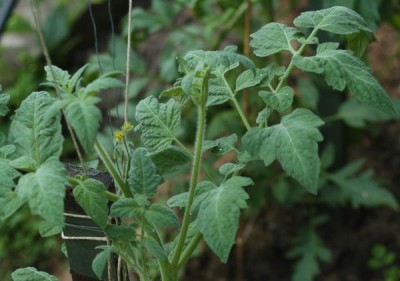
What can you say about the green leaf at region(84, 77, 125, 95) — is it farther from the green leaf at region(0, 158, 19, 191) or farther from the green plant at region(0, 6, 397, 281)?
the green leaf at region(0, 158, 19, 191)

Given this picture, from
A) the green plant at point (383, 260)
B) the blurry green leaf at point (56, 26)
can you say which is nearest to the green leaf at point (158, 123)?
the green plant at point (383, 260)

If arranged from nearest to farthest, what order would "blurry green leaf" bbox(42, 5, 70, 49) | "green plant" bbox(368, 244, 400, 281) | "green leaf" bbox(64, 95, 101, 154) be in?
"green leaf" bbox(64, 95, 101, 154), "green plant" bbox(368, 244, 400, 281), "blurry green leaf" bbox(42, 5, 70, 49)

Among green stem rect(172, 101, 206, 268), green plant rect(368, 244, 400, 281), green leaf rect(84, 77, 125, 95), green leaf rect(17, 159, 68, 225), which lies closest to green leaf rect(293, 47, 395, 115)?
green stem rect(172, 101, 206, 268)

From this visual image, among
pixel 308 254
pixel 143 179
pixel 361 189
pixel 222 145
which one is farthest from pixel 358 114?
pixel 143 179

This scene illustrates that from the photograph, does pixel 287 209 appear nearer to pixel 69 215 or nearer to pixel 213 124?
pixel 213 124

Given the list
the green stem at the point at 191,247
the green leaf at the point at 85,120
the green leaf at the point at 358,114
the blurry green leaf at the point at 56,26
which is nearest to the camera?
the green leaf at the point at 85,120

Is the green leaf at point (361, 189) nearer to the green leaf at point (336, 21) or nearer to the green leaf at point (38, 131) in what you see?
the green leaf at point (336, 21)
